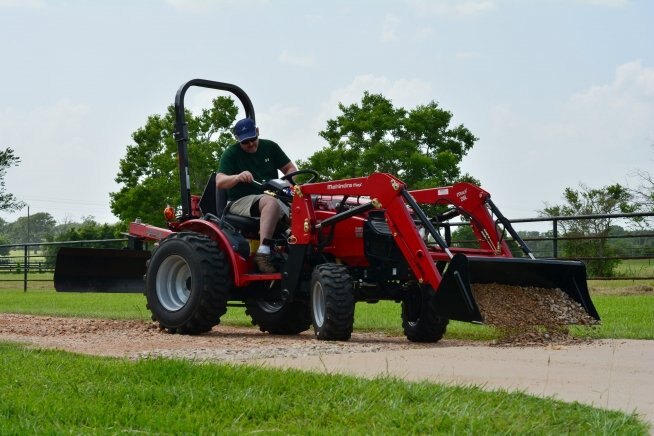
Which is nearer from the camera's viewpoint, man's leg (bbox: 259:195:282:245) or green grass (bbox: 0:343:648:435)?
green grass (bbox: 0:343:648:435)

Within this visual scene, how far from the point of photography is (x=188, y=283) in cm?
1028

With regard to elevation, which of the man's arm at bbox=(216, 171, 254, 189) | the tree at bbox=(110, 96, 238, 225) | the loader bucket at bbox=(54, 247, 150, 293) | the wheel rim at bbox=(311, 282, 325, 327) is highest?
the tree at bbox=(110, 96, 238, 225)

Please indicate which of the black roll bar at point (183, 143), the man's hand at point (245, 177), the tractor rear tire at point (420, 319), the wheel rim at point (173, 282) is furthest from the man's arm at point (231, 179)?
the tractor rear tire at point (420, 319)

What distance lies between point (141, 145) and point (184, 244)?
38.4 m

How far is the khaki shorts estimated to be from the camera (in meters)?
9.54

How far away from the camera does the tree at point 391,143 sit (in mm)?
43031

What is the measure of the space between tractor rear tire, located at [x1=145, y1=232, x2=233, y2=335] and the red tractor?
1 centimetres

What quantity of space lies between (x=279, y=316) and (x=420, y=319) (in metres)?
1.64

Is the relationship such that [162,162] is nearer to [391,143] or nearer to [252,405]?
[391,143]

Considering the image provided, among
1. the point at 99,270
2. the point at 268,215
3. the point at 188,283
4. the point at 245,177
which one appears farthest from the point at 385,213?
the point at 99,270

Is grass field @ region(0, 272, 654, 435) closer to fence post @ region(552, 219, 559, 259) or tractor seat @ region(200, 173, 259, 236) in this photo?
tractor seat @ region(200, 173, 259, 236)

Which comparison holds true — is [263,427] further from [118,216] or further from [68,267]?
[118,216]

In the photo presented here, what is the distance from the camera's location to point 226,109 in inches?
1635

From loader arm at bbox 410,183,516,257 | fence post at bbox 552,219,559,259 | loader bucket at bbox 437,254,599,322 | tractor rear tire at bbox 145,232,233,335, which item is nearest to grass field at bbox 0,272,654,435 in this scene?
loader bucket at bbox 437,254,599,322
